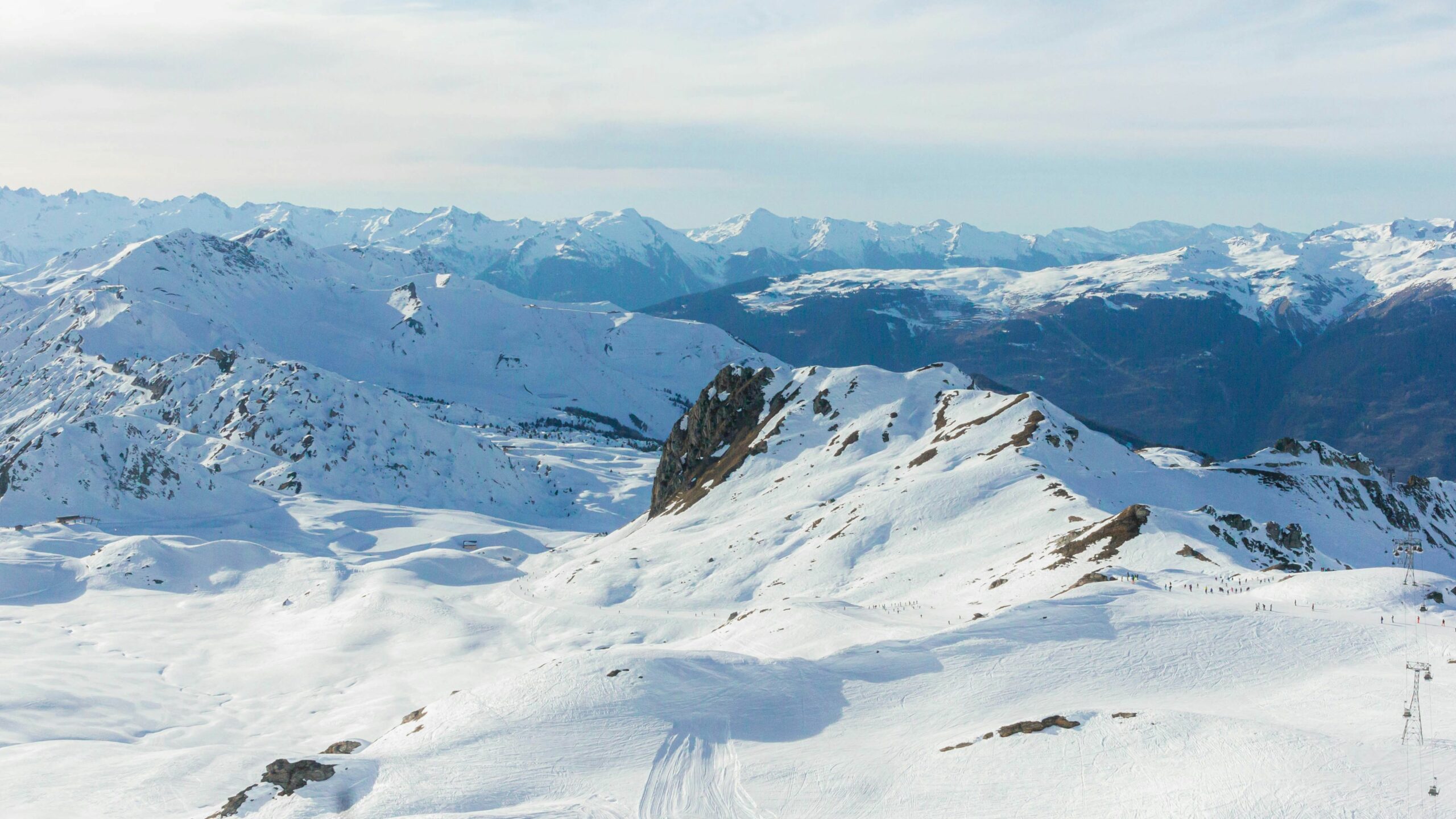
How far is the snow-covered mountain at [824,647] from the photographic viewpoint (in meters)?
32.9

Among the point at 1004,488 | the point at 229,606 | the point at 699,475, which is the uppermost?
the point at 1004,488

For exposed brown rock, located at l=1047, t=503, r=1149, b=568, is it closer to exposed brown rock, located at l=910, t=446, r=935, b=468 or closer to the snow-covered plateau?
the snow-covered plateau

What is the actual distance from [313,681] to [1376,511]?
104m

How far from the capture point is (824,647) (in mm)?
48375

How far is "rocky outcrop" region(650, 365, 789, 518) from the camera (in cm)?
12988

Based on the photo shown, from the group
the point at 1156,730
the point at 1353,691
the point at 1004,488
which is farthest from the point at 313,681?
the point at 1353,691

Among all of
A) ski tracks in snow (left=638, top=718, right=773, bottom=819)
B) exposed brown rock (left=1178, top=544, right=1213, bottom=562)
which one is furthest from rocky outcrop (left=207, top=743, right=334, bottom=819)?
exposed brown rock (left=1178, top=544, right=1213, bottom=562)

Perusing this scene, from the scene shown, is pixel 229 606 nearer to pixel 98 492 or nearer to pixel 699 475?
pixel 699 475

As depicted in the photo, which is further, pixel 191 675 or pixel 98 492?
pixel 98 492

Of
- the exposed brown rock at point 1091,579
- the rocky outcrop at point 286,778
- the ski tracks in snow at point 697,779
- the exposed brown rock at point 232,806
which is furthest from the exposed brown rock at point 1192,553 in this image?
the exposed brown rock at point 232,806

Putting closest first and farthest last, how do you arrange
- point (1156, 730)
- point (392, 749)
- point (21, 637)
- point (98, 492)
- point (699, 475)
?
point (1156, 730) < point (392, 749) < point (21, 637) < point (699, 475) < point (98, 492)

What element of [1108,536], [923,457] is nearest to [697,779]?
[1108,536]

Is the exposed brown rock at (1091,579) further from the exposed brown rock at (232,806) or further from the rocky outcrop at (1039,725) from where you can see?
the exposed brown rock at (232,806)

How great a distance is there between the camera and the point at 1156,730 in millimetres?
32000
